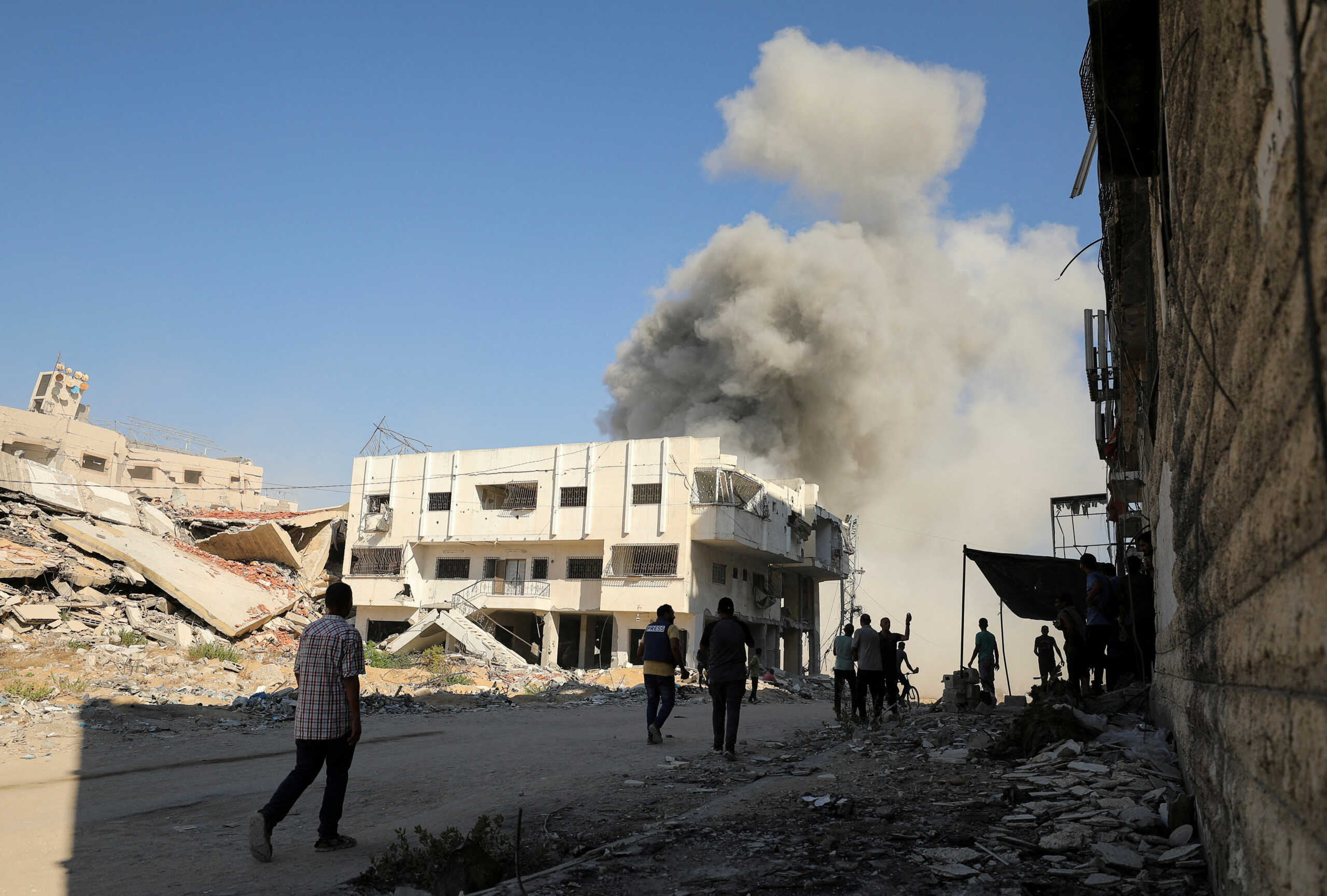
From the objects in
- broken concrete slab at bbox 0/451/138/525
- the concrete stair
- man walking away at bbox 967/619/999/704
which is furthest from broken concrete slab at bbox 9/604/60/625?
man walking away at bbox 967/619/999/704

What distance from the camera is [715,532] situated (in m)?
30.2

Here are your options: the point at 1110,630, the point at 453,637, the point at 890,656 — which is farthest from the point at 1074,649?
the point at 453,637

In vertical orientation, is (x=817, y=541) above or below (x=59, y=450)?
below

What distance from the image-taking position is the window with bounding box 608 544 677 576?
1221 inches

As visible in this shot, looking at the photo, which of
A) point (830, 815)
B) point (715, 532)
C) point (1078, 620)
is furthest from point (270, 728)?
point (715, 532)

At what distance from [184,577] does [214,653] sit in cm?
556

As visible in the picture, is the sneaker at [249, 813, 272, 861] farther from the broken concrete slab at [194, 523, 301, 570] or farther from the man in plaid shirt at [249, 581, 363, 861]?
the broken concrete slab at [194, 523, 301, 570]

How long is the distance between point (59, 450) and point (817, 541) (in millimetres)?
37400

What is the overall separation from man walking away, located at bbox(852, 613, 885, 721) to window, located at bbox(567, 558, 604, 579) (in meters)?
22.4

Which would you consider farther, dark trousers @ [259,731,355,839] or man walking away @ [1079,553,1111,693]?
man walking away @ [1079,553,1111,693]

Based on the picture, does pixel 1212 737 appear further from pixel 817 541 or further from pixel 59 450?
pixel 59 450

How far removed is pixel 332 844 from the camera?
4.45m

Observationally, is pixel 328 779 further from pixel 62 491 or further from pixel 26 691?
pixel 62 491

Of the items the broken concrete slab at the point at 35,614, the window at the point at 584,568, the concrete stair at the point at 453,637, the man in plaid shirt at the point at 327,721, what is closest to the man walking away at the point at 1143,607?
the man in plaid shirt at the point at 327,721
